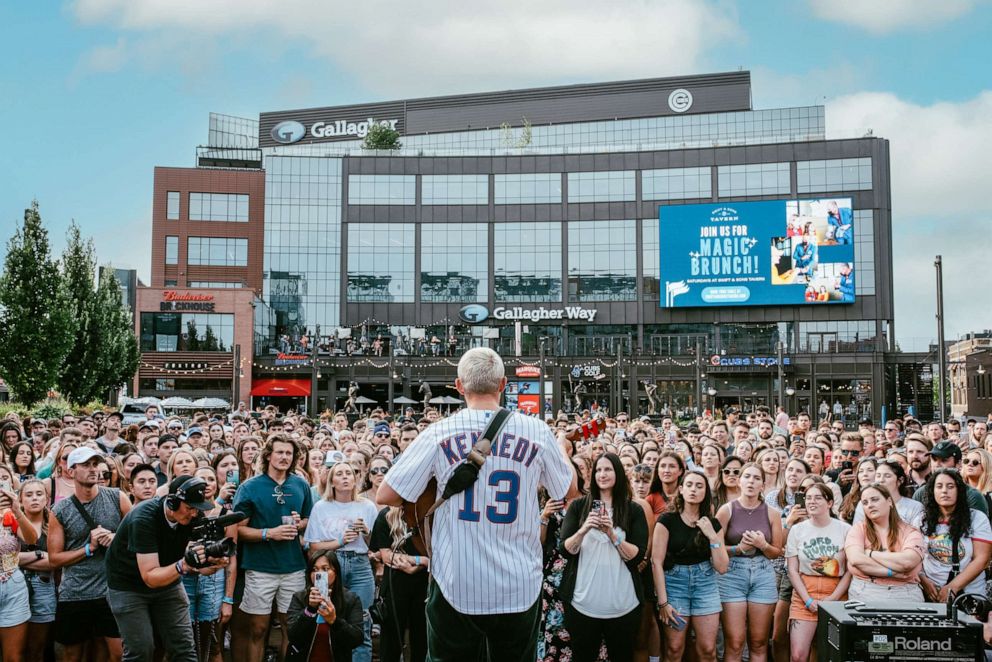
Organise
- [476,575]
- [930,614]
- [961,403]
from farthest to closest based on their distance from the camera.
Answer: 1. [961,403]
2. [930,614]
3. [476,575]

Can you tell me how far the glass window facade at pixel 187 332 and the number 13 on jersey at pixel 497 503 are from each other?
168ft

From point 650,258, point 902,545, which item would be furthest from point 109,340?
point 650,258

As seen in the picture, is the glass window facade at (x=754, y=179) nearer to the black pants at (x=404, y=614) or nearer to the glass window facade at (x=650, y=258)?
the glass window facade at (x=650, y=258)

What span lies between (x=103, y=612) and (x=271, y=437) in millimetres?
1813

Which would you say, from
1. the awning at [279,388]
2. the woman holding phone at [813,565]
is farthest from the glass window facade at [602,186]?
the woman holding phone at [813,565]

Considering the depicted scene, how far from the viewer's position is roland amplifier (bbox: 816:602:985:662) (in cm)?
398

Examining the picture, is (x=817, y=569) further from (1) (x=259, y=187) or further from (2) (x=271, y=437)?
(1) (x=259, y=187)

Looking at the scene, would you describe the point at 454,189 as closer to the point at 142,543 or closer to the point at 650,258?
the point at 650,258

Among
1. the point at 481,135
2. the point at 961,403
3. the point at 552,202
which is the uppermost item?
the point at 481,135

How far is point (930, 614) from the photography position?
4160 mm

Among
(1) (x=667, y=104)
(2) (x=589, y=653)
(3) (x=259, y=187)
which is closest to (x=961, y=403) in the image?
(1) (x=667, y=104)

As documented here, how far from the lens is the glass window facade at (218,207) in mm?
57656

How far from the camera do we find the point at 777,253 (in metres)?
50.3

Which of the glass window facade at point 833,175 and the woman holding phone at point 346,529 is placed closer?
the woman holding phone at point 346,529
